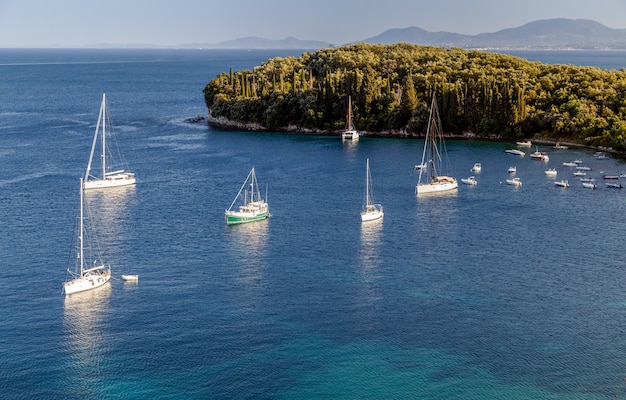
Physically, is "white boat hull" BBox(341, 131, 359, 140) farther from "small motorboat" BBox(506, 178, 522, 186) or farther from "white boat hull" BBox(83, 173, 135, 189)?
"white boat hull" BBox(83, 173, 135, 189)

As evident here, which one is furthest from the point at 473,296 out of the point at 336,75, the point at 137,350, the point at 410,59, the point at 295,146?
the point at 410,59

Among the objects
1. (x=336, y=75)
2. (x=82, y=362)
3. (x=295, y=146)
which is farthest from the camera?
(x=336, y=75)

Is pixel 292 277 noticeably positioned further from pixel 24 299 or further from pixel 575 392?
pixel 575 392

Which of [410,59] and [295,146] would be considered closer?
[295,146]

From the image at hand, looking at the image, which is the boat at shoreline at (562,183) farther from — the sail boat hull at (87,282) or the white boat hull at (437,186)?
the sail boat hull at (87,282)

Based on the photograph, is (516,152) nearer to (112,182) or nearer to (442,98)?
(442,98)

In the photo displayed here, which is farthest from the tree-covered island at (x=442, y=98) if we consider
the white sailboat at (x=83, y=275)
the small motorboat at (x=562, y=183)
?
the white sailboat at (x=83, y=275)
